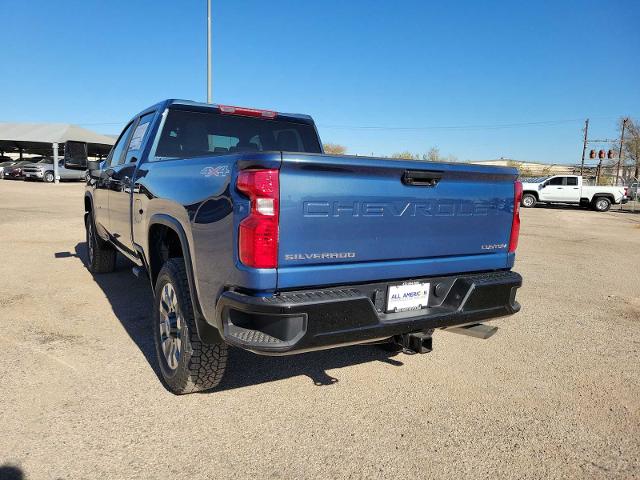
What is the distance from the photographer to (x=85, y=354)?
376 centimetres

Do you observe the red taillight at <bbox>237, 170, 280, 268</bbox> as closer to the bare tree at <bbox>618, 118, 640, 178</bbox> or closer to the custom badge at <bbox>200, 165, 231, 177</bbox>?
the custom badge at <bbox>200, 165, 231, 177</bbox>

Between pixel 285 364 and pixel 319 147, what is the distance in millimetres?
2281

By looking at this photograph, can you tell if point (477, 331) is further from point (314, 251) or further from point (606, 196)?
point (606, 196)

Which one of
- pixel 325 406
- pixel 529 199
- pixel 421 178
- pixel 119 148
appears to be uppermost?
pixel 119 148

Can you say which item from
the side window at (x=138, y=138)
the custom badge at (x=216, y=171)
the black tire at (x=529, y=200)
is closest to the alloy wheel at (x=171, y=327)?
the custom badge at (x=216, y=171)

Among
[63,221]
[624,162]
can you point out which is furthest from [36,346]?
[624,162]

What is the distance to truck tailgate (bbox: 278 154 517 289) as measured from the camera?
2.37m

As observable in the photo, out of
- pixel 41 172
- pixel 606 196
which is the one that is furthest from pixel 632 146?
pixel 41 172

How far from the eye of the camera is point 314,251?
2.43 meters

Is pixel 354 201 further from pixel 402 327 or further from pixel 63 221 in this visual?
pixel 63 221

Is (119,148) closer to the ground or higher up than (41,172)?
higher up

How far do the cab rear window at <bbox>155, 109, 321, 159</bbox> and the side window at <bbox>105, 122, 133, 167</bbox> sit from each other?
3.93ft

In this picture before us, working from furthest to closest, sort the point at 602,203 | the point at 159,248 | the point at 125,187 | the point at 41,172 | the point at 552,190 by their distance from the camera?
1. the point at 41,172
2. the point at 552,190
3. the point at 602,203
4. the point at 125,187
5. the point at 159,248

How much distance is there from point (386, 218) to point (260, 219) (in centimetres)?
74
